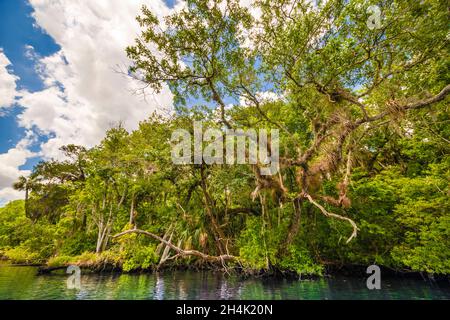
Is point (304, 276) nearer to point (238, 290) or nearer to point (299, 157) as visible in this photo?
Result: point (238, 290)

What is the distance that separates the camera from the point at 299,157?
10516 mm

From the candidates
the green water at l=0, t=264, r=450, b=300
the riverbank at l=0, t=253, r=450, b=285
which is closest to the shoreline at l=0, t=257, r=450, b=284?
the riverbank at l=0, t=253, r=450, b=285

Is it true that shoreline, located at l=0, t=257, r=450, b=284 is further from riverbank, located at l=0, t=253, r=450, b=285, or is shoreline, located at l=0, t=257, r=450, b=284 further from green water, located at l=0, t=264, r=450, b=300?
green water, located at l=0, t=264, r=450, b=300

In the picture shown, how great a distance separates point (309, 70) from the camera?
25.7 ft

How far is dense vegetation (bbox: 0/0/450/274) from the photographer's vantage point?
7.64 metres

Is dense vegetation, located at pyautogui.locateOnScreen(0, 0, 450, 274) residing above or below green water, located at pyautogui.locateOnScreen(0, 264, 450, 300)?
above

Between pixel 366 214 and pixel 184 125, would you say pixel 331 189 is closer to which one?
pixel 366 214

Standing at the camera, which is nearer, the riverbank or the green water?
the green water

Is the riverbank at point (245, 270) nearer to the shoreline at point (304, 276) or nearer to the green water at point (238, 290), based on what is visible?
the shoreline at point (304, 276)

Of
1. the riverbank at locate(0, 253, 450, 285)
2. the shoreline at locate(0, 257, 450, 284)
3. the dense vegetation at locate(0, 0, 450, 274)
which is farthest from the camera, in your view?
the riverbank at locate(0, 253, 450, 285)

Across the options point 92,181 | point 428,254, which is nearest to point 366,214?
point 428,254

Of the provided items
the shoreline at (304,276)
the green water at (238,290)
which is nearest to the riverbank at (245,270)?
the shoreline at (304,276)

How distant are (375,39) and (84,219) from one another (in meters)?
25.1
